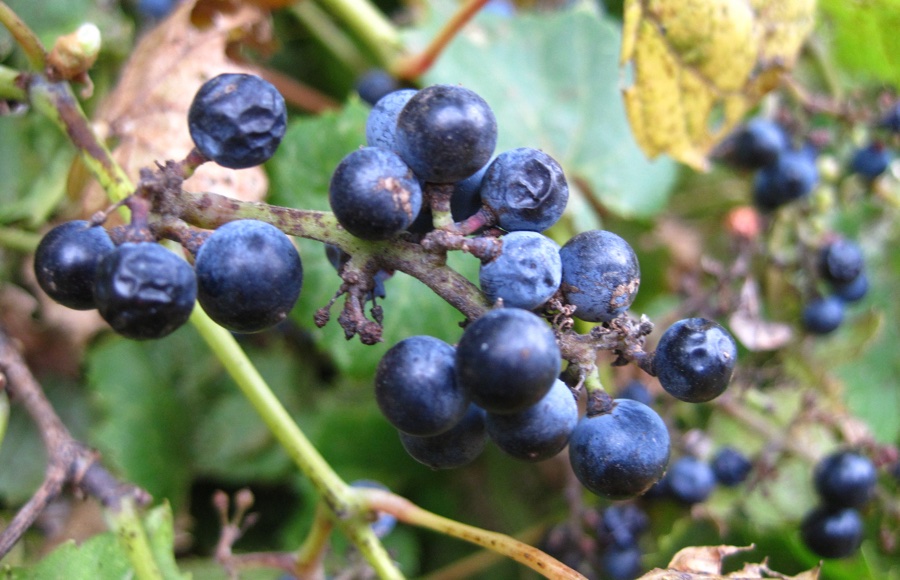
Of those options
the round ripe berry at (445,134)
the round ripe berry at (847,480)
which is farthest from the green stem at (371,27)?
the round ripe berry at (847,480)

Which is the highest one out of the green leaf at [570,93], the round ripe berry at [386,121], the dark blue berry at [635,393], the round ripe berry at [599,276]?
the green leaf at [570,93]

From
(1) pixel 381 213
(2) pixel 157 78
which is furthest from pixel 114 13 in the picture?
(1) pixel 381 213

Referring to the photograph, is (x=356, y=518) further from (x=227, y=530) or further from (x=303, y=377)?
(x=303, y=377)

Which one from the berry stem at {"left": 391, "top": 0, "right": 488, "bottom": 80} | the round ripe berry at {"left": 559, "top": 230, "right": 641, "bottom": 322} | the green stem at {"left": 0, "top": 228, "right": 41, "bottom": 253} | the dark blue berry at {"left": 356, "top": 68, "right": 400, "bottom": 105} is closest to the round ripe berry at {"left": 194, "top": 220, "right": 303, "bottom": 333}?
the round ripe berry at {"left": 559, "top": 230, "right": 641, "bottom": 322}

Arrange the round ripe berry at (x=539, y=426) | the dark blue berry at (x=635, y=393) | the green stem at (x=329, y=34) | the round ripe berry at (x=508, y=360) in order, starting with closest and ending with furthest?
the round ripe berry at (x=508, y=360) < the round ripe berry at (x=539, y=426) < the dark blue berry at (x=635, y=393) < the green stem at (x=329, y=34)

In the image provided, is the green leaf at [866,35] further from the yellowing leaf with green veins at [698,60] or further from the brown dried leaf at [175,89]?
the brown dried leaf at [175,89]
